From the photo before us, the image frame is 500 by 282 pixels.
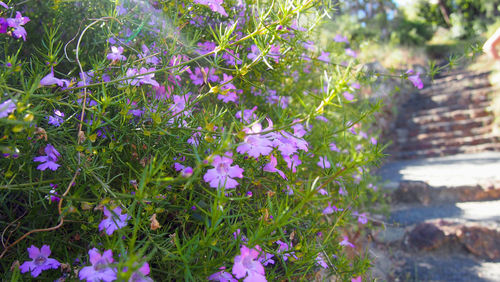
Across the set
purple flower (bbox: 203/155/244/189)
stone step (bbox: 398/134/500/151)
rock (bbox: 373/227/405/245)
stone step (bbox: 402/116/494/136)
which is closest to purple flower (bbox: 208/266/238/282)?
purple flower (bbox: 203/155/244/189)

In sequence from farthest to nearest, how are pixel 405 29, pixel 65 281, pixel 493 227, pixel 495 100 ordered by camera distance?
1. pixel 405 29
2. pixel 495 100
3. pixel 493 227
4. pixel 65 281

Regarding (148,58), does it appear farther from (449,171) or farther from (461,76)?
(461,76)

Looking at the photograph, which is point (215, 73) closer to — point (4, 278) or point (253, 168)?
point (253, 168)

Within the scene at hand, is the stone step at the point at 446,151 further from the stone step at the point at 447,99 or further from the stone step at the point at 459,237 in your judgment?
the stone step at the point at 459,237

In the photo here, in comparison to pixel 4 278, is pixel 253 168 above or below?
above

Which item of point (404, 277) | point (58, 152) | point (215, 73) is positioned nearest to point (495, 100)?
point (404, 277)

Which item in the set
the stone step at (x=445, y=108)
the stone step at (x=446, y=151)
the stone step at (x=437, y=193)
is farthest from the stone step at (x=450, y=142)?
the stone step at (x=437, y=193)
